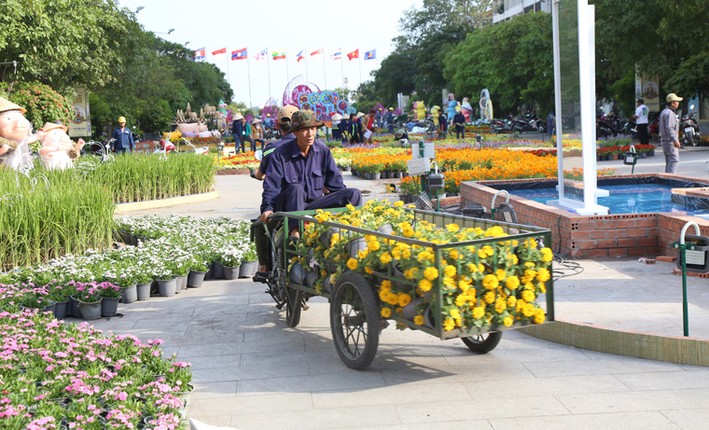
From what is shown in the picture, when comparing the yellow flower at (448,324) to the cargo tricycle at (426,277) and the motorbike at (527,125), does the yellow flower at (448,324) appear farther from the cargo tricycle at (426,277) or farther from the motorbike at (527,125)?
the motorbike at (527,125)

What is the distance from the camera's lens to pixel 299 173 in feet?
25.9

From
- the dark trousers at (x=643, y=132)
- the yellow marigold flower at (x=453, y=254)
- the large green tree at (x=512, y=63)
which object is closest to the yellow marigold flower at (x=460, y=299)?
the yellow marigold flower at (x=453, y=254)

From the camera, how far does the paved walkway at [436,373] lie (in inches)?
211

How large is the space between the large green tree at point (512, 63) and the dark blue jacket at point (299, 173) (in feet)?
109

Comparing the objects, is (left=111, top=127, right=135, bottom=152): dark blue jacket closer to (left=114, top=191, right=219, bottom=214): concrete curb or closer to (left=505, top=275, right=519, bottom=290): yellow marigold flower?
(left=114, top=191, right=219, bottom=214): concrete curb

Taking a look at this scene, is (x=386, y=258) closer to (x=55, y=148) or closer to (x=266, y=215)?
(x=266, y=215)

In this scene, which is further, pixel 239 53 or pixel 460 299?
pixel 239 53

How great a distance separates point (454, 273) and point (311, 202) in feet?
8.17

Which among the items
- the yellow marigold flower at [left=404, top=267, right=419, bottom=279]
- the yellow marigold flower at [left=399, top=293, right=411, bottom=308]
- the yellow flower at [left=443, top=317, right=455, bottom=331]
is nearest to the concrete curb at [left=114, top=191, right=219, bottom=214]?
the yellow marigold flower at [left=399, top=293, right=411, bottom=308]

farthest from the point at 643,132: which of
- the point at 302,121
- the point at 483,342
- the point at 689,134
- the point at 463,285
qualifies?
the point at 463,285

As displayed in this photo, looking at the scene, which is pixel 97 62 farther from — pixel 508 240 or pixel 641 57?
pixel 508 240

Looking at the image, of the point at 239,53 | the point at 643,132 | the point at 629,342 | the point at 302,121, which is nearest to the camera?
the point at 629,342

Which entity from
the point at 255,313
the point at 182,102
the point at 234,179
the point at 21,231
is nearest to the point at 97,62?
the point at 234,179

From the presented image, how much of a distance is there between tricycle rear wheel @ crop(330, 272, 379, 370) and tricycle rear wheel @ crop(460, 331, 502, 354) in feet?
2.56
